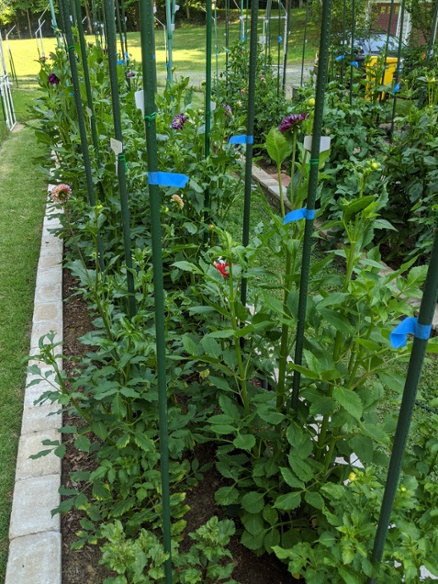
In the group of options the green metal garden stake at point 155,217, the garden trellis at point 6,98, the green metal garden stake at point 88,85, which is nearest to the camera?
the green metal garden stake at point 155,217

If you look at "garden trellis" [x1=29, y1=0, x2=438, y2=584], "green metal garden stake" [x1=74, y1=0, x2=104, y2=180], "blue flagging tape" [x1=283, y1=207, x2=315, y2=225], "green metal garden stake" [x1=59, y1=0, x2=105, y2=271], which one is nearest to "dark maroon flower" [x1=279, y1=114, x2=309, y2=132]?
"garden trellis" [x1=29, y1=0, x2=438, y2=584]

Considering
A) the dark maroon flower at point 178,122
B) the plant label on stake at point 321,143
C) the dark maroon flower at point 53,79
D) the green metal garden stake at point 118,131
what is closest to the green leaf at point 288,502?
the green metal garden stake at point 118,131

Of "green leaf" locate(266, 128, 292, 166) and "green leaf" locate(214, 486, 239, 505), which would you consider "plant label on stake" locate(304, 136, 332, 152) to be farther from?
"green leaf" locate(214, 486, 239, 505)

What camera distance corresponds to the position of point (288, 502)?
150 centimetres

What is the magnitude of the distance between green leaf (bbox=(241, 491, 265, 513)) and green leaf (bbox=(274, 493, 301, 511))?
0.14 m

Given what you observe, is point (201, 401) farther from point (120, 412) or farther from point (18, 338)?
point (18, 338)

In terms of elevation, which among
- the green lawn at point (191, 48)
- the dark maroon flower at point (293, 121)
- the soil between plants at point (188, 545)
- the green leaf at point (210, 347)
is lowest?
the green lawn at point (191, 48)

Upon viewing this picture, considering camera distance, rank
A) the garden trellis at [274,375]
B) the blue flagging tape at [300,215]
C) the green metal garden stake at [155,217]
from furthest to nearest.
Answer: the blue flagging tape at [300,215]
the garden trellis at [274,375]
the green metal garden stake at [155,217]

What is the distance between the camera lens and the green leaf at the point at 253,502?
5.35 feet

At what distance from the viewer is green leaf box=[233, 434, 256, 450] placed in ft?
5.18

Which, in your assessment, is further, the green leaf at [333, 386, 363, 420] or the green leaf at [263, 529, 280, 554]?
the green leaf at [263, 529, 280, 554]

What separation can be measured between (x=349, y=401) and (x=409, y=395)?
0.28 meters

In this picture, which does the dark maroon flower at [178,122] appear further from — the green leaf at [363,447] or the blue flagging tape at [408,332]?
the blue flagging tape at [408,332]

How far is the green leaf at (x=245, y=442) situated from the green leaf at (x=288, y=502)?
163mm
